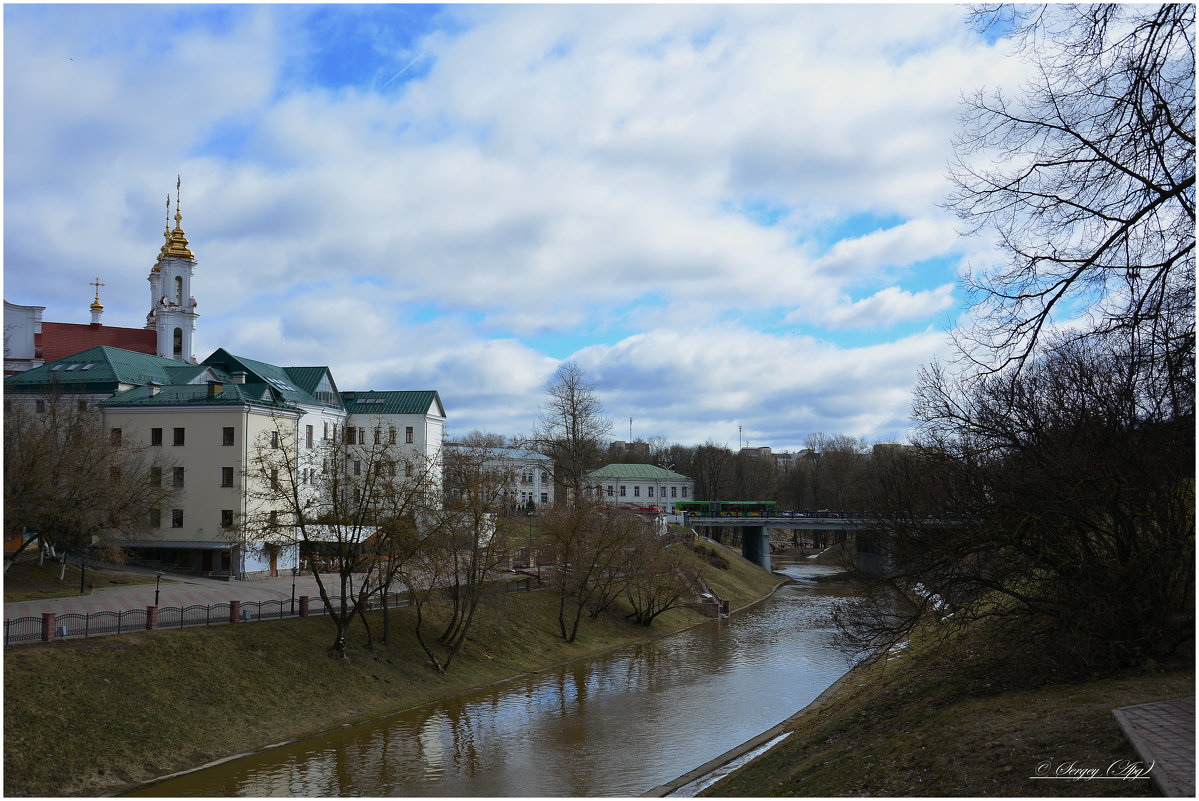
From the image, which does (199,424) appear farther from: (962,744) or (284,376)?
(962,744)

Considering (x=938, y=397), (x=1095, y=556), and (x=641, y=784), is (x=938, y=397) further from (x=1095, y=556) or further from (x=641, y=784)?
(x=641, y=784)

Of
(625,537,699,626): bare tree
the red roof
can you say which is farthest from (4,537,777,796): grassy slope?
the red roof

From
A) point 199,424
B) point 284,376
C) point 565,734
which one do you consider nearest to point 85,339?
point 284,376

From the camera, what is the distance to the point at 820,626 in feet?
177

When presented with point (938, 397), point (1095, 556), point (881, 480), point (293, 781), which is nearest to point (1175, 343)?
point (1095, 556)

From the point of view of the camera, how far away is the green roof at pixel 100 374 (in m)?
52.8

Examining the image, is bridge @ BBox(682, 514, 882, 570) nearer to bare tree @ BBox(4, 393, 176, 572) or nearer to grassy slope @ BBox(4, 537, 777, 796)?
grassy slope @ BBox(4, 537, 777, 796)

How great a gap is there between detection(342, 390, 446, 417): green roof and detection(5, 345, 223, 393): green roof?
55.1 ft

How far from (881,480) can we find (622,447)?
137m

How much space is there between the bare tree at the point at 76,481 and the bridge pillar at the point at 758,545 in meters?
59.0

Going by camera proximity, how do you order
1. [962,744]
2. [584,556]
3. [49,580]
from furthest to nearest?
[584,556] → [49,580] → [962,744]

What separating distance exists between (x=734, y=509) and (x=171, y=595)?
65488 millimetres

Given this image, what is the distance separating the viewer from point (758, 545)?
92188 millimetres

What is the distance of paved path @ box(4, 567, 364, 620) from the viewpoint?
32.5 meters
